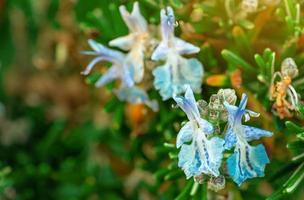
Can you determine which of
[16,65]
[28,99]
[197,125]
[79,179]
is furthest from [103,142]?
[197,125]

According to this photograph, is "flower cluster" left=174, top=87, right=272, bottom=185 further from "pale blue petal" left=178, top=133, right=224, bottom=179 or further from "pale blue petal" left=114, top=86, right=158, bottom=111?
"pale blue petal" left=114, top=86, right=158, bottom=111

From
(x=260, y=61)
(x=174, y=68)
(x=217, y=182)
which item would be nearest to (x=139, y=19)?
(x=174, y=68)

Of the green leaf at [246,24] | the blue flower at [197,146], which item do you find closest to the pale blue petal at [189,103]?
the blue flower at [197,146]

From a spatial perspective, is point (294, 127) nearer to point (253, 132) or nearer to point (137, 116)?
point (253, 132)

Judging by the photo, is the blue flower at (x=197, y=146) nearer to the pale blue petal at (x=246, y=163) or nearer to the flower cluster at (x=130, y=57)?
the pale blue petal at (x=246, y=163)

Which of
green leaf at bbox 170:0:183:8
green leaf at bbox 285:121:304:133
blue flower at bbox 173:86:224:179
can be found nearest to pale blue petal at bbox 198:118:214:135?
blue flower at bbox 173:86:224:179
